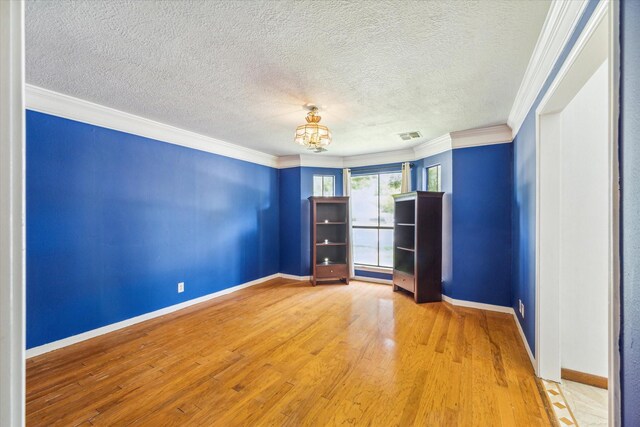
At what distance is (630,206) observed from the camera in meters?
0.81

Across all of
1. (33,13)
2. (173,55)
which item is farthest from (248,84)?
(33,13)

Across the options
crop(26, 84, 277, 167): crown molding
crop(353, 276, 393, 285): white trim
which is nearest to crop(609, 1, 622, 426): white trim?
crop(26, 84, 277, 167): crown molding

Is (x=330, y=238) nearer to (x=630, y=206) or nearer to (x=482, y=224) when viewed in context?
(x=482, y=224)

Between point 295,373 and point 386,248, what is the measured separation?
3295mm

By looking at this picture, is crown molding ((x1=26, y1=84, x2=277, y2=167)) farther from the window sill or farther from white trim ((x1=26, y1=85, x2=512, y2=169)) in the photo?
the window sill

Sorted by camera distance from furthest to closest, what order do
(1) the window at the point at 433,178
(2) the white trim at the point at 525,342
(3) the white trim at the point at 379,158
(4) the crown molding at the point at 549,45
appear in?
1. (3) the white trim at the point at 379,158
2. (1) the window at the point at 433,178
3. (2) the white trim at the point at 525,342
4. (4) the crown molding at the point at 549,45

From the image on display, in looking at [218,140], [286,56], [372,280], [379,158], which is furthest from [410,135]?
[218,140]

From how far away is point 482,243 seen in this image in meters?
3.64

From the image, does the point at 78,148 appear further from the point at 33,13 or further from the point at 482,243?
the point at 482,243

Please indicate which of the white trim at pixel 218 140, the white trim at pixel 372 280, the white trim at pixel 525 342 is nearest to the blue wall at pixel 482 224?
the white trim at pixel 218 140

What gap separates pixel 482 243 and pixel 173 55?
401 cm

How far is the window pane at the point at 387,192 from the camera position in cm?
504

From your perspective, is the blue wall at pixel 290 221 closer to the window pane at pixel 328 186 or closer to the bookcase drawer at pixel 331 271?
the bookcase drawer at pixel 331 271

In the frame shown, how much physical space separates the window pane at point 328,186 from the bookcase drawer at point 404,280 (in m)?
2.03
